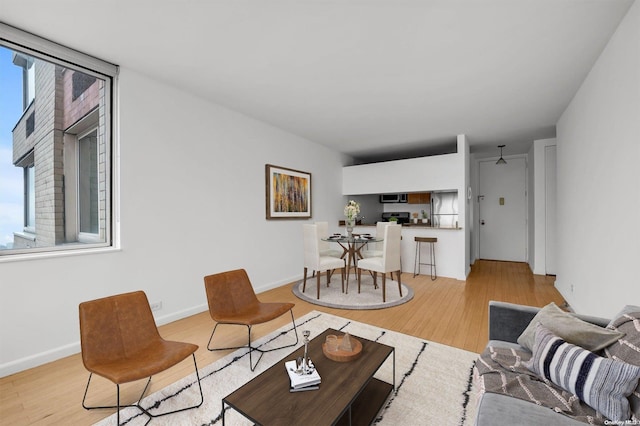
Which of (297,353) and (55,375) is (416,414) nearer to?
(297,353)

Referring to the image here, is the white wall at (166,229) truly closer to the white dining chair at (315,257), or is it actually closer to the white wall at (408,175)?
the white dining chair at (315,257)

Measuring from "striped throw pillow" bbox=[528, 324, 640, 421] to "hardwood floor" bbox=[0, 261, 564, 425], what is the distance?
1196 mm

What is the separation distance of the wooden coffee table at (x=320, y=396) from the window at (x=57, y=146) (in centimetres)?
226

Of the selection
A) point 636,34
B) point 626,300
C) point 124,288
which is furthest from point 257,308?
point 636,34

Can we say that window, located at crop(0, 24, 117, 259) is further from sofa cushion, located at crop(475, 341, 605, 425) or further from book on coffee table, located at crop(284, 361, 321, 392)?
sofa cushion, located at crop(475, 341, 605, 425)

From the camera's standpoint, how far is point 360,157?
6.98 m

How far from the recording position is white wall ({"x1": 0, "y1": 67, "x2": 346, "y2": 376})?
7.23 ft

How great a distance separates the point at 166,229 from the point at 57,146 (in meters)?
1.18

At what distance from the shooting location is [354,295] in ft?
13.0

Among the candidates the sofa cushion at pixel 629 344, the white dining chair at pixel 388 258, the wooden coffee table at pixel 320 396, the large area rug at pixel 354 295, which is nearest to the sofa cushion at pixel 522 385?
the sofa cushion at pixel 629 344

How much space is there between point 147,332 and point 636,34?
3860 mm

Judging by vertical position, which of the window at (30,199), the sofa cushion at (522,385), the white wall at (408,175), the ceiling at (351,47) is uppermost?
the ceiling at (351,47)

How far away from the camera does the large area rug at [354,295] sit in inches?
140

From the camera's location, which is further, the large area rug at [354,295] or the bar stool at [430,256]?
the bar stool at [430,256]
